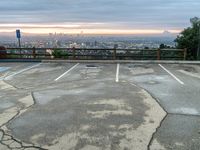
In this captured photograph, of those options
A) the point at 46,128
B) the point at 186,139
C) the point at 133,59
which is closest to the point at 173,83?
the point at 186,139

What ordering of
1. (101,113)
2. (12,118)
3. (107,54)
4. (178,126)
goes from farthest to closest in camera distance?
1. (107,54)
2. (101,113)
3. (12,118)
4. (178,126)

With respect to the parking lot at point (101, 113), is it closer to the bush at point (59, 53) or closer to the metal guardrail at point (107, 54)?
the metal guardrail at point (107, 54)

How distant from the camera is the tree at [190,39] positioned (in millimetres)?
24703

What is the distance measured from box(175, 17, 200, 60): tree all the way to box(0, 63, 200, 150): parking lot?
1219 centimetres

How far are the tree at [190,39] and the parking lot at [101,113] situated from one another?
12187 millimetres

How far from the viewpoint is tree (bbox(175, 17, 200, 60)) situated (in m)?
24.7

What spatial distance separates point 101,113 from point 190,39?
19.4 meters

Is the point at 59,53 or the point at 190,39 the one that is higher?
the point at 190,39

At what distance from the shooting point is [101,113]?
25.6 feet

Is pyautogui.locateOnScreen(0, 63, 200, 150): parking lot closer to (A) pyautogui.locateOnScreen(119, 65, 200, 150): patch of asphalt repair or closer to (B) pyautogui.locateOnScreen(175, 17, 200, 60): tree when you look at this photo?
(A) pyautogui.locateOnScreen(119, 65, 200, 150): patch of asphalt repair

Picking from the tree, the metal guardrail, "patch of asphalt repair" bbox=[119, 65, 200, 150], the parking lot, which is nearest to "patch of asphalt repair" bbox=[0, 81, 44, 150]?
the parking lot

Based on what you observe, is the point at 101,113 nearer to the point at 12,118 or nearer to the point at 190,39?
the point at 12,118

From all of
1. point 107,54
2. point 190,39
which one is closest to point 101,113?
point 107,54

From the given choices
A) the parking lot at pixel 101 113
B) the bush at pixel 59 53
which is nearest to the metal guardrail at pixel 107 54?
the bush at pixel 59 53
